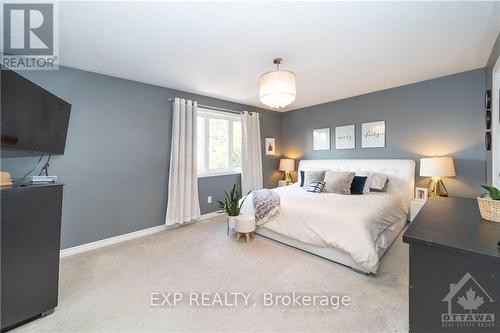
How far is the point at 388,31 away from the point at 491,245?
6.54 ft

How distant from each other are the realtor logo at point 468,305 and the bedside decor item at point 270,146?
14.2 ft

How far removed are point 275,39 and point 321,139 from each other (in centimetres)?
297

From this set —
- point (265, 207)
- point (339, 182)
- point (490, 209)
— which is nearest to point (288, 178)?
point (339, 182)

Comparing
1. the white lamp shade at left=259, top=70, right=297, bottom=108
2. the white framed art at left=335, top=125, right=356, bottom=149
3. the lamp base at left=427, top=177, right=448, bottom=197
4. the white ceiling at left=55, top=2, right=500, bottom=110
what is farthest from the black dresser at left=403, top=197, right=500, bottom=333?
the white framed art at left=335, top=125, right=356, bottom=149

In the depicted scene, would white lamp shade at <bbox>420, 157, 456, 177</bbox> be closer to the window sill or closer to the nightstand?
the nightstand

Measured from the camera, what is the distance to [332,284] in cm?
191

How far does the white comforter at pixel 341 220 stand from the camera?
201 centimetres

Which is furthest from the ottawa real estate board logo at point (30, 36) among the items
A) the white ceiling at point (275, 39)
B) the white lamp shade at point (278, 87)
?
the white lamp shade at point (278, 87)

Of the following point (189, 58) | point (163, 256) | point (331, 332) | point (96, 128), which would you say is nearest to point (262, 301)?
point (331, 332)

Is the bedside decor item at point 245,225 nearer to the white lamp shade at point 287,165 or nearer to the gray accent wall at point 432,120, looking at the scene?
the white lamp shade at point 287,165

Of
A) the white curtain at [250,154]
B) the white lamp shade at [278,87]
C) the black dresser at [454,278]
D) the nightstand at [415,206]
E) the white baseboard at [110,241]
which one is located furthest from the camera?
the white curtain at [250,154]

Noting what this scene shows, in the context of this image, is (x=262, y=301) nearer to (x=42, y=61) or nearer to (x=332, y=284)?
(x=332, y=284)

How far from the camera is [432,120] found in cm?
325

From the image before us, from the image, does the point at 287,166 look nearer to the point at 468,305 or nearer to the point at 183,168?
the point at 183,168
